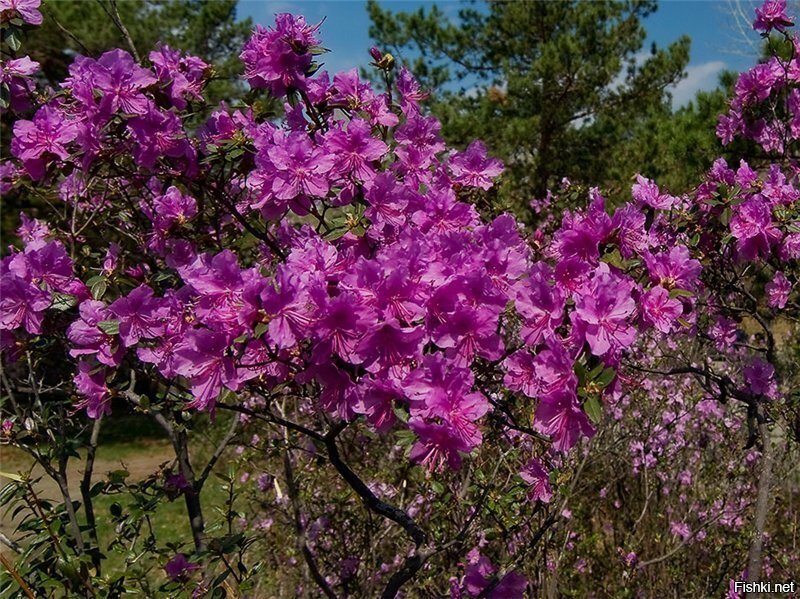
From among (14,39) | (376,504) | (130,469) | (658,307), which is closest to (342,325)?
(658,307)

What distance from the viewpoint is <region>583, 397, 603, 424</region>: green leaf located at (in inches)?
43.3

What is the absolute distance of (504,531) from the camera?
86.0 inches

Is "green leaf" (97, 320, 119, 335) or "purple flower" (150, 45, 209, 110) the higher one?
"purple flower" (150, 45, 209, 110)

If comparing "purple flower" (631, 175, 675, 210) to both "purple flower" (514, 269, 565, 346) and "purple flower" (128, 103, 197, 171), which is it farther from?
"purple flower" (128, 103, 197, 171)

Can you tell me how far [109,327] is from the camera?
1.35 m

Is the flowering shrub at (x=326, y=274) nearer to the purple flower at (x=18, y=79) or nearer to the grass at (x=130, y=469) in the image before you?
the purple flower at (x=18, y=79)

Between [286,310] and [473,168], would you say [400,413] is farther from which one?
[473,168]

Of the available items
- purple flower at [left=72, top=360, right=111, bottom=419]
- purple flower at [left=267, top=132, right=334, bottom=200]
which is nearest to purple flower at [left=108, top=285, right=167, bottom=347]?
purple flower at [left=72, top=360, right=111, bottom=419]

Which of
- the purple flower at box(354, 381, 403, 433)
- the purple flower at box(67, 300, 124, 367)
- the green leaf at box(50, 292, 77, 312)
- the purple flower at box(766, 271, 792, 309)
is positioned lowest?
the purple flower at box(354, 381, 403, 433)

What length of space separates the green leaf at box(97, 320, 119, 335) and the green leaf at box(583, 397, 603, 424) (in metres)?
0.88

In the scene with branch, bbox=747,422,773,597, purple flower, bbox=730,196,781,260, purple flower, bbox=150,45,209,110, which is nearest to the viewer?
purple flower, bbox=150,45,209,110

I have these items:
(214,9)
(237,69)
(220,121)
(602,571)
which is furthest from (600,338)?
(214,9)

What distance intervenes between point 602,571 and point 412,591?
137 cm

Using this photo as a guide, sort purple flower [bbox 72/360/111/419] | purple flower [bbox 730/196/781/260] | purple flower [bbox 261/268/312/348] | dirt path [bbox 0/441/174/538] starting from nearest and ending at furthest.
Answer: purple flower [bbox 261/268/312/348], purple flower [bbox 72/360/111/419], purple flower [bbox 730/196/781/260], dirt path [bbox 0/441/174/538]
